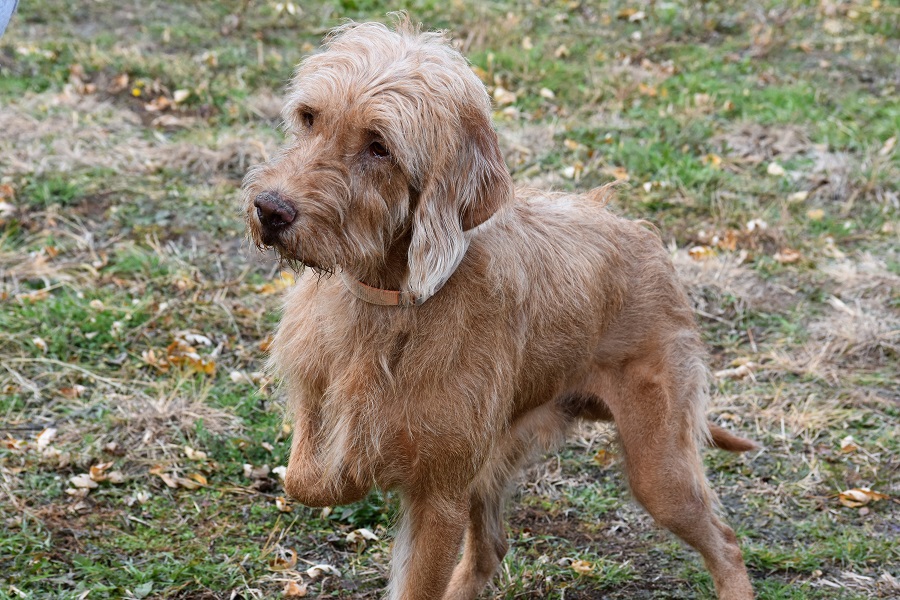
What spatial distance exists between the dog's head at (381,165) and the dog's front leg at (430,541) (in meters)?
0.74

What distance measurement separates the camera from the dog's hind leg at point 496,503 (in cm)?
399

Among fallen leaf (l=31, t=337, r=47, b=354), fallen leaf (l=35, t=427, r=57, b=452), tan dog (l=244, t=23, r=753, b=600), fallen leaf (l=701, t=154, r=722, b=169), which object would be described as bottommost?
fallen leaf (l=35, t=427, r=57, b=452)

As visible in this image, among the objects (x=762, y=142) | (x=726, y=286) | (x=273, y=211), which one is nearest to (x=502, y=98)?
(x=762, y=142)

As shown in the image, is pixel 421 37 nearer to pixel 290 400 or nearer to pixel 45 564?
pixel 290 400

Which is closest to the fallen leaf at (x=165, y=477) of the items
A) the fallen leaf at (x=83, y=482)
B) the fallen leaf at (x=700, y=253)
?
the fallen leaf at (x=83, y=482)

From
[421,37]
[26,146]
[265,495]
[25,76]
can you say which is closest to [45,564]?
[265,495]

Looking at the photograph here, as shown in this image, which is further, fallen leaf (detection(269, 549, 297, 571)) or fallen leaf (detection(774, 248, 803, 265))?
fallen leaf (detection(774, 248, 803, 265))

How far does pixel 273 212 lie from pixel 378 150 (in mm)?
381

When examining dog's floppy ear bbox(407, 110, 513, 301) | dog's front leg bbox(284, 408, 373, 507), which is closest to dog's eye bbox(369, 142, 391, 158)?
dog's floppy ear bbox(407, 110, 513, 301)

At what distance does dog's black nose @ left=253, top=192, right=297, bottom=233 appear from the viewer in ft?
9.45

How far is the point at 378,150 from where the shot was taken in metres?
3.05

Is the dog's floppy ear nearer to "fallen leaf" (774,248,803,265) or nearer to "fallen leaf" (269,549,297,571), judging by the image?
"fallen leaf" (269,549,297,571)

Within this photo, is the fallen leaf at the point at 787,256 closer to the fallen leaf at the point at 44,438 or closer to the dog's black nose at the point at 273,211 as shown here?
the fallen leaf at the point at 44,438

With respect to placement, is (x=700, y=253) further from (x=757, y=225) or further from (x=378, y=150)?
(x=378, y=150)
